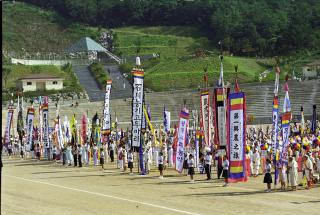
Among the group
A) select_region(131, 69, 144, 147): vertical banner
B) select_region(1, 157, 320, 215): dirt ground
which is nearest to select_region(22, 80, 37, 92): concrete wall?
select_region(1, 157, 320, 215): dirt ground

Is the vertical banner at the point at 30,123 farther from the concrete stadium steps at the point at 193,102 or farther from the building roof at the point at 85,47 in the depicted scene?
the building roof at the point at 85,47

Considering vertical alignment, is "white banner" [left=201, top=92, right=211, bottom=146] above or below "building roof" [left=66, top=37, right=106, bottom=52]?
below

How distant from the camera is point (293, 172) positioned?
19875 millimetres

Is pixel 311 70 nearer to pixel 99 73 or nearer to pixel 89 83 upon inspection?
pixel 89 83

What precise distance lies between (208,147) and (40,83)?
49293 mm

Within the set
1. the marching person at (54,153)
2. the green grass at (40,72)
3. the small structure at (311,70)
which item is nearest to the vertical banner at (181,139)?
the marching person at (54,153)

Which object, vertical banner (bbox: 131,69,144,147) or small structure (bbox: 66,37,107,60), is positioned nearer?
vertical banner (bbox: 131,69,144,147)

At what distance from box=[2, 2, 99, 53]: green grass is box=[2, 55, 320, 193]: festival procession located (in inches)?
3067

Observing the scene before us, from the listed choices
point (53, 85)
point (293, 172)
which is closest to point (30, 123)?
point (293, 172)

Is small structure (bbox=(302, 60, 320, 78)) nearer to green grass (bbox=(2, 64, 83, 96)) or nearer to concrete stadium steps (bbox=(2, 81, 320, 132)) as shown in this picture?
concrete stadium steps (bbox=(2, 81, 320, 132))

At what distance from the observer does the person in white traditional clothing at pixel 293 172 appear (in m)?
19.8

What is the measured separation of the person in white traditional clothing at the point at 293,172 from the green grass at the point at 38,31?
310ft

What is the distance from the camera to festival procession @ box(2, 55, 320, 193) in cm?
2034

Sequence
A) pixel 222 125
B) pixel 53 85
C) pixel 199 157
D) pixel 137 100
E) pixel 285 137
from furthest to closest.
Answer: pixel 53 85 < pixel 199 157 < pixel 137 100 < pixel 222 125 < pixel 285 137
